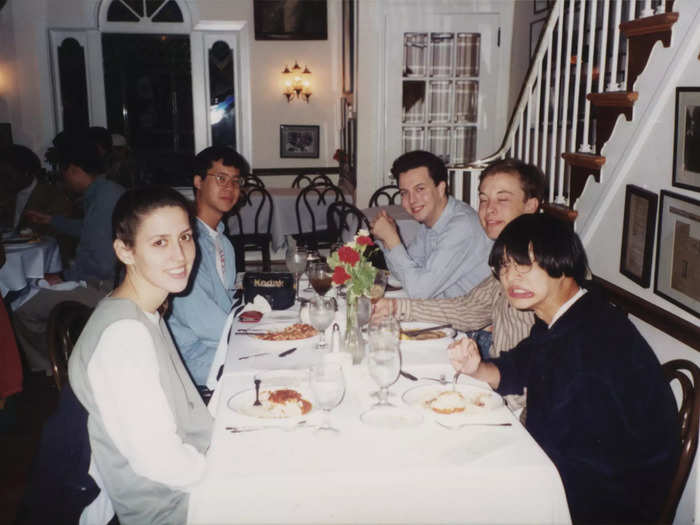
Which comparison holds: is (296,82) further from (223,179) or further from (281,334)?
(281,334)

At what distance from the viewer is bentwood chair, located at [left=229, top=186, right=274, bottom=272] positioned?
5.28m

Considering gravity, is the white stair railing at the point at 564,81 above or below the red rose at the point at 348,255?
above

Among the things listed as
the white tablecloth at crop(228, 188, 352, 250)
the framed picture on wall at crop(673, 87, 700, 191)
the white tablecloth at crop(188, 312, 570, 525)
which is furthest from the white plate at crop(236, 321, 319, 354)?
the white tablecloth at crop(228, 188, 352, 250)

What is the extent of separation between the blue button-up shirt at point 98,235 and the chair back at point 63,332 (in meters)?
1.60

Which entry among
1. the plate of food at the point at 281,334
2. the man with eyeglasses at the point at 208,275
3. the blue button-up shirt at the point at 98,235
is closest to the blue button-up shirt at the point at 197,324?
the man with eyeglasses at the point at 208,275

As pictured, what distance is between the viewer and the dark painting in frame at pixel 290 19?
7539 mm

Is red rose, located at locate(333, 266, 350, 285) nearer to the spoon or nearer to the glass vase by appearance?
the glass vase

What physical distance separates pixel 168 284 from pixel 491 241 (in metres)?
1.50

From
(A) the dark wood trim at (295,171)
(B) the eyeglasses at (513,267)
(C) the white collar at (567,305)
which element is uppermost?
(B) the eyeglasses at (513,267)

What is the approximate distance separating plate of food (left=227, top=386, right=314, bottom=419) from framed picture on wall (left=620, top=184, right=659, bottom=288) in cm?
139

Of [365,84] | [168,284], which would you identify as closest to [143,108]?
[365,84]

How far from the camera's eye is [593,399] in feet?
4.52

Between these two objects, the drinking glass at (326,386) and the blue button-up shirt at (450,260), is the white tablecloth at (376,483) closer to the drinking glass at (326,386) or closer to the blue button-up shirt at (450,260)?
the drinking glass at (326,386)

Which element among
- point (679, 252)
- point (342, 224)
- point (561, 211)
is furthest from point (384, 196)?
point (679, 252)
